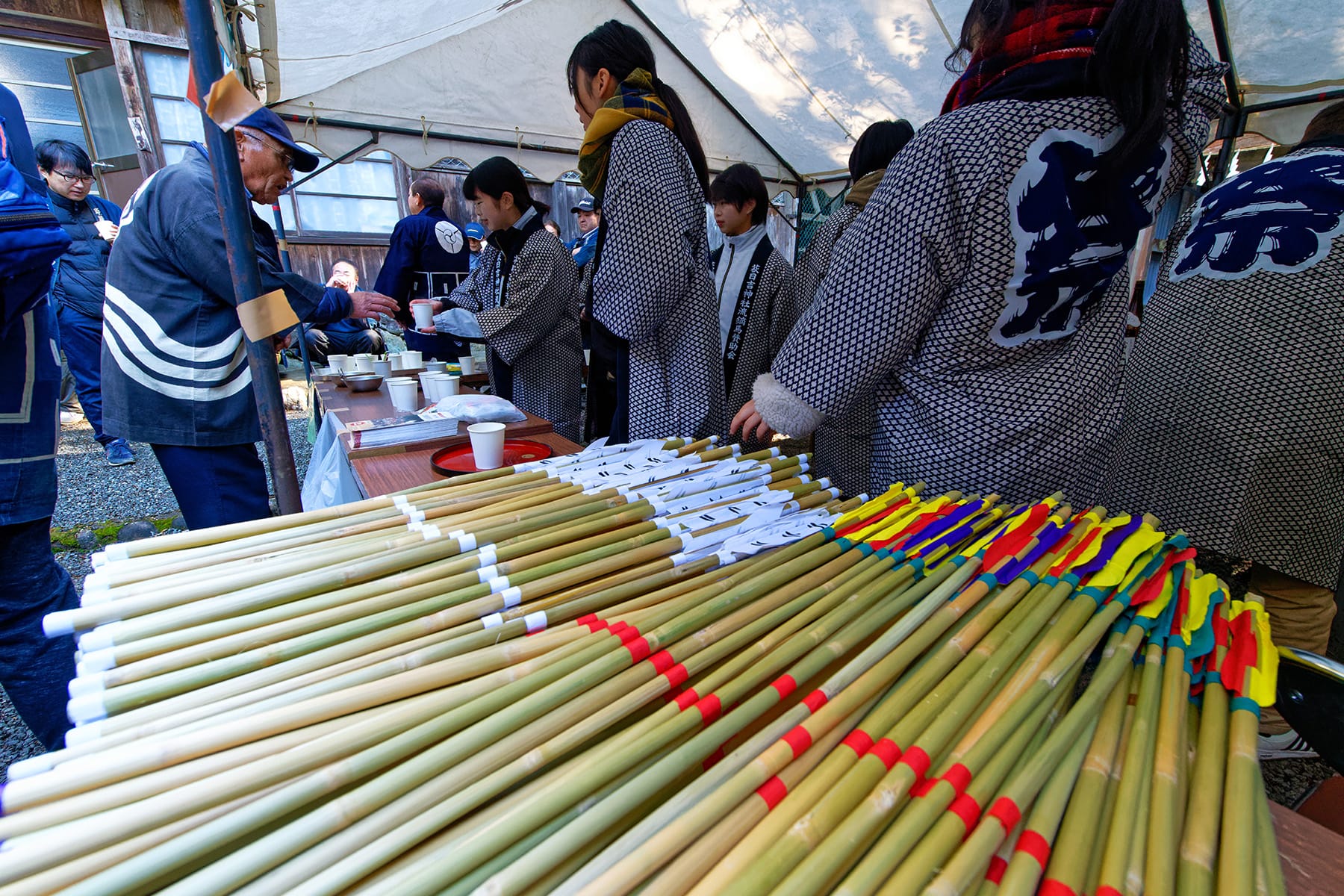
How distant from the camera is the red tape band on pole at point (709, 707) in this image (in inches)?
21.9

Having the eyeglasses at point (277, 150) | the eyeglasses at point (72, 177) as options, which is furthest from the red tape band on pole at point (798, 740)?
the eyeglasses at point (72, 177)

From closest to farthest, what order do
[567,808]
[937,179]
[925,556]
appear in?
[567,808] → [925,556] → [937,179]

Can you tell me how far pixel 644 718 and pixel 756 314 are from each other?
8.87 ft

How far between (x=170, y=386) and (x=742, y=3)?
5.23 m

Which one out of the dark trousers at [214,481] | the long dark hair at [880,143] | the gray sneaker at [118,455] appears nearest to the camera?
the dark trousers at [214,481]

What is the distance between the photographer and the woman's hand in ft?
4.67

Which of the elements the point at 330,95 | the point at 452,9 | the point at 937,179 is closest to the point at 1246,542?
the point at 937,179

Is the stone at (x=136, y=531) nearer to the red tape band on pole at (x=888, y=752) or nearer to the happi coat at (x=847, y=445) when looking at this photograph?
the happi coat at (x=847, y=445)

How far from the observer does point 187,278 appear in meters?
1.98

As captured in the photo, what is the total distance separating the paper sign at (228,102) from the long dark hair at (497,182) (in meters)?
1.87

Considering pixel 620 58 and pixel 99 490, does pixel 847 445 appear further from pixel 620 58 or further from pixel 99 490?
pixel 99 490

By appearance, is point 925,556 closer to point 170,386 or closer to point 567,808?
point 567,808

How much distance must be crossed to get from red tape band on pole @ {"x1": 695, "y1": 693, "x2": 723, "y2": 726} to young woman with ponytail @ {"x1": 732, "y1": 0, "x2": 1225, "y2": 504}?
882 millimetres

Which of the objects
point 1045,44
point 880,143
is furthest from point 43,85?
point 1045,44
